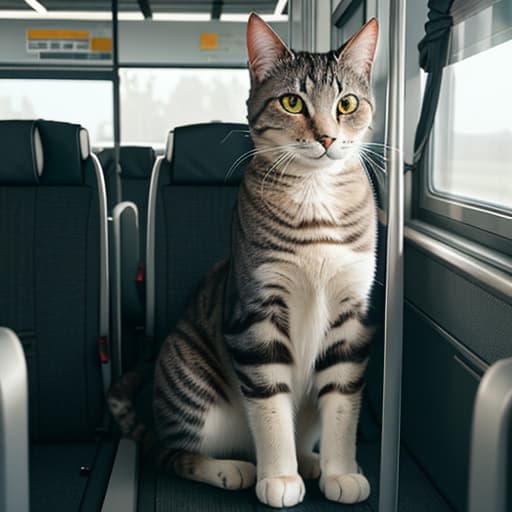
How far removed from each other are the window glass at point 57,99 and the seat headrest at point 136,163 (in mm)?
275

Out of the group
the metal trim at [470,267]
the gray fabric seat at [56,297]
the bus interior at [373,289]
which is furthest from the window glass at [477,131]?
the gray fabric seat at [56,297]

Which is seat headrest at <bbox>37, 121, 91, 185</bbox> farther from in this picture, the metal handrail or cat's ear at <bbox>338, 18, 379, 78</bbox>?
the metal handrail

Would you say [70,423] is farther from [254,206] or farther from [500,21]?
[500,21]

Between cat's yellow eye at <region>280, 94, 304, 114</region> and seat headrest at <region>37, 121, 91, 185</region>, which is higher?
cat's yellow eye at <region>280, 94, 304, 114</region>

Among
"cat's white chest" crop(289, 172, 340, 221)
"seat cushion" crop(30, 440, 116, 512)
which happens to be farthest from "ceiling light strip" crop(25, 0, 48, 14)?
"cat's white chest" crop(289, 172, 340, 221)

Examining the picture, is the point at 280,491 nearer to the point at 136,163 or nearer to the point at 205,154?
the point at 205,154

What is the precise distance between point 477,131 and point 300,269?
0.64 meters

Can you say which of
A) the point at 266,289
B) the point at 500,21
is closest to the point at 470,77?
the point at 500,21

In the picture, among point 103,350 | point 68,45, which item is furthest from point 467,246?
point 68,45

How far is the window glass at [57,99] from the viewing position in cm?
418

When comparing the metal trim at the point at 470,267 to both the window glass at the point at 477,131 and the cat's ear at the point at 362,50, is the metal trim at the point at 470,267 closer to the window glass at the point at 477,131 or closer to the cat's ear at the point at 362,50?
the window glass at the point at 477,131

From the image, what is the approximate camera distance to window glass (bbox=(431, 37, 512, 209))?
162 cm

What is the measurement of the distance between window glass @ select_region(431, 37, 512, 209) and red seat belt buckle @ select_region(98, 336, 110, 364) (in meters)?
1.04

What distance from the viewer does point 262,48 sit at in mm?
1521
